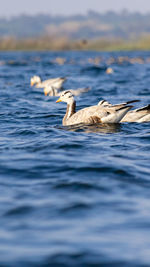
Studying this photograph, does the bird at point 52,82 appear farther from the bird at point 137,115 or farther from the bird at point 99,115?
the bird at point 99,115

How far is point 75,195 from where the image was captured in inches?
286

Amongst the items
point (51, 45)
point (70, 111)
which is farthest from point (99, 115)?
point (51, 45)

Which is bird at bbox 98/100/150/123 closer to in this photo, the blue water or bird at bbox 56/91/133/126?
the blue water

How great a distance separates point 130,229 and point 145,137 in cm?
644

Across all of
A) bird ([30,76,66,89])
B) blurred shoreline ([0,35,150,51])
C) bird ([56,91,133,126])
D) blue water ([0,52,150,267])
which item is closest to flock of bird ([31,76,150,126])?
bird ([56,91,133,126])

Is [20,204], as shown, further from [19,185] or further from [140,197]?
[140,197]

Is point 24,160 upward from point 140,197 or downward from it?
upward

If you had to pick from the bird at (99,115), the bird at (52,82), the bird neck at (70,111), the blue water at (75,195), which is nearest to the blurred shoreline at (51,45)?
the bird at (52,82)

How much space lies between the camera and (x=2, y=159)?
31.6 ft

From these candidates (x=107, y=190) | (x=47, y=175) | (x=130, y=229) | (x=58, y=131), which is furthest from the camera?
(x=58, y=131)

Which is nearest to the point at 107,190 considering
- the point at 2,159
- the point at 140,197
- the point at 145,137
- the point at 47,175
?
the point at 140,197

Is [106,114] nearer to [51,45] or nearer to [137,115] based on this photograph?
[137,115]

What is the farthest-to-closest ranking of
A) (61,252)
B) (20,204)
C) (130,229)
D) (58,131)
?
(58,131)
(20,204)
(130,229)
(61,252)

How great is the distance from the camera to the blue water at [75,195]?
5.38 m
